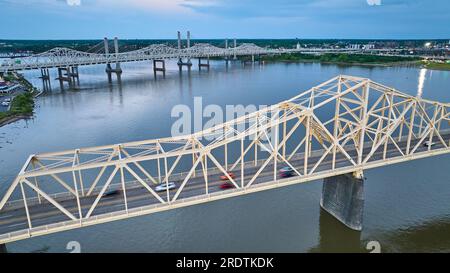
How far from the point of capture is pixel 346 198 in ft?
112

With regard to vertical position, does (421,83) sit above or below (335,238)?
above

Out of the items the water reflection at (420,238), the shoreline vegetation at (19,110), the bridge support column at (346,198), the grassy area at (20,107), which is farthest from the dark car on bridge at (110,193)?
the grassy area at (20,107)

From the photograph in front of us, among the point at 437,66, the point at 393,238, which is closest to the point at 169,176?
the point at 393,238

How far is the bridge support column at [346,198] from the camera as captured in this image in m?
32.8

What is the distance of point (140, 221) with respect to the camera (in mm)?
34500

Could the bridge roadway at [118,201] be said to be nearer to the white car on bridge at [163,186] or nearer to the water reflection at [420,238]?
the white car on bridge at [163,186]

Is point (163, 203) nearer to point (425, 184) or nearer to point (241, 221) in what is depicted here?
point (241, 221)

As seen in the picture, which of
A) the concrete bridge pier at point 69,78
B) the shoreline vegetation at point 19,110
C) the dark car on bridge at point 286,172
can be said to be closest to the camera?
the dark car on bridge at point 286,172

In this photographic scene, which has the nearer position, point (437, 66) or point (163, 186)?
point (163, 186)

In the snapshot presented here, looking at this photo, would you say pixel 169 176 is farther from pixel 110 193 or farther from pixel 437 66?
pixel 437 66

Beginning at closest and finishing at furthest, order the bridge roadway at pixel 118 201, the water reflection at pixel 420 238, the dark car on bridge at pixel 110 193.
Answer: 1. the bridge roadway at pixel 118 201
2. the dark car on bridge at pixel 110 193
3. the water reflection at pixel 420 238
